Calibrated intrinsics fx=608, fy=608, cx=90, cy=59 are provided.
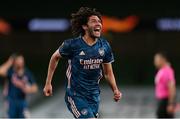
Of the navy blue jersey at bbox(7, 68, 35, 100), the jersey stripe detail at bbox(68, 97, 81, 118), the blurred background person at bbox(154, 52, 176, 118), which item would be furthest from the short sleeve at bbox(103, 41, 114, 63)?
Result: the navy blue jersey at bbox(7, 68, 35, 100)

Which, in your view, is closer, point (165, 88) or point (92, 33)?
point (92, 33)

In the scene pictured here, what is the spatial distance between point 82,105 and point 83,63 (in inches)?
18.9

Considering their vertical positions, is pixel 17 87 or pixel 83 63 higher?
pixel 83 63

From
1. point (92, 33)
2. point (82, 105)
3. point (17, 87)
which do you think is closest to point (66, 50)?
point (92, 33)

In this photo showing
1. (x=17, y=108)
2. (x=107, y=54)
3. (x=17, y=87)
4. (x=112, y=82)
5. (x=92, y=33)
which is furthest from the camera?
(x=17, y=108)

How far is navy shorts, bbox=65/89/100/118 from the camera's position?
691cm

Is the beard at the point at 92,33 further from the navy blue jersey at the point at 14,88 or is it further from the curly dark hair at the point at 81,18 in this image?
the navy blue jersey at the point at 14,88

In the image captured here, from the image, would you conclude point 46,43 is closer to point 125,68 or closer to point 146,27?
point 125,68

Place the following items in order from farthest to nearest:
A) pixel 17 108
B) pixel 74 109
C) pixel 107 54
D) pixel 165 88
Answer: pixel 17 108, pixel 165 88, pixel 107 54, pixel 74 109

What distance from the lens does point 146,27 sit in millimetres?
18141

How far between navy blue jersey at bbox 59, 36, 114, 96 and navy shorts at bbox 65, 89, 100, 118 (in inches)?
2.4

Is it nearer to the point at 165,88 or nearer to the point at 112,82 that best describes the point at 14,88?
the point at 165,88

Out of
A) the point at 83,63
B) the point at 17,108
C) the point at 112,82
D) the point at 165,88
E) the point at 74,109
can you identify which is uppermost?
the point at 83,63

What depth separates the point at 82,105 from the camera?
693cm
